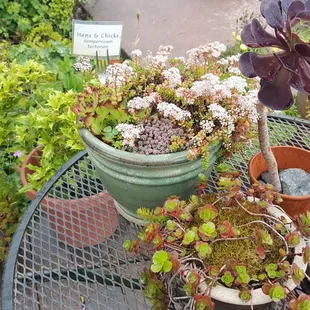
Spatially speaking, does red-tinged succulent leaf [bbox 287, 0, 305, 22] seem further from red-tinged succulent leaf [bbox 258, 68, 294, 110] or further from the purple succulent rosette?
red-tinged succulent leaf [bbox 258, 68, 294, 110]

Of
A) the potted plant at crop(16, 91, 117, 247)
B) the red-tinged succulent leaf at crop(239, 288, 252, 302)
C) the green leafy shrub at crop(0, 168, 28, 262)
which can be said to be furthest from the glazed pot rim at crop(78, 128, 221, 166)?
the green leafy shrub at crop(0, 168, 28, 262)

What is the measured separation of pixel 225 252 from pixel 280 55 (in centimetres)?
43

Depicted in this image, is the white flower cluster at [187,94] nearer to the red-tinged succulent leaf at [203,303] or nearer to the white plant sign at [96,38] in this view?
the red-tinged succulent leaf at [203,303]

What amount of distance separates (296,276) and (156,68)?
2.12ft

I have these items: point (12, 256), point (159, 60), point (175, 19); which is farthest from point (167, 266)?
point (175, 19)

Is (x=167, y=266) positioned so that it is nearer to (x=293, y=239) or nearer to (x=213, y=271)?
(x=213, y=271)

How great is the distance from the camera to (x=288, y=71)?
2.96ft

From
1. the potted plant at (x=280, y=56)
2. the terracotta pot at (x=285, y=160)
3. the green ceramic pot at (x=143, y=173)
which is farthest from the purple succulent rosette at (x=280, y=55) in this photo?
the terracotta pot at (x=285, y=160)

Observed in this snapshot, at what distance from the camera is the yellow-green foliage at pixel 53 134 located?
1.71m

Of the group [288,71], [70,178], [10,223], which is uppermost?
[288,71]

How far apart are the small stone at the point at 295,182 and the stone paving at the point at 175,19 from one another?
2.11 meters

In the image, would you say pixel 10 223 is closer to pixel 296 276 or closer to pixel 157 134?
pixel 157 134

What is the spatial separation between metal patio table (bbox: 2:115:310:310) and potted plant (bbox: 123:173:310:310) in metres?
0.15

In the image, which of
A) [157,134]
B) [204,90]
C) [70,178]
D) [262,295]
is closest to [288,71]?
[204,90]
